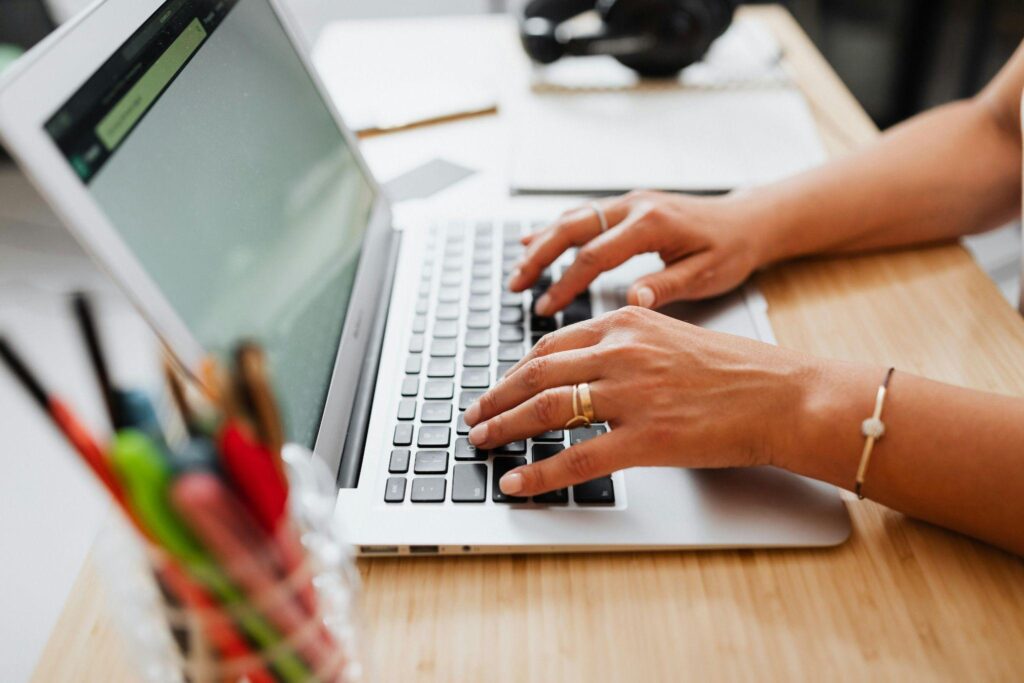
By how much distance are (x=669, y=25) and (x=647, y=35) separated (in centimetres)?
3

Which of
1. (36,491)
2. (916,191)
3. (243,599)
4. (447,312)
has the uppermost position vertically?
(243,599)

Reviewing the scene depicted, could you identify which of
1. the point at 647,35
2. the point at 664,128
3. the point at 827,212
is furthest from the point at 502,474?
the point at 647,35

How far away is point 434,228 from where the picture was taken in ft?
2.55

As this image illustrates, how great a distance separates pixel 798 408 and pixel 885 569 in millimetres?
107

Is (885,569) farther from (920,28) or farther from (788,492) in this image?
(920,28)

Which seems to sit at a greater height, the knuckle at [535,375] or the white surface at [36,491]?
the knuckle at [535,375]

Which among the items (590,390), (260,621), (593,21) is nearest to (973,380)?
(590,390)

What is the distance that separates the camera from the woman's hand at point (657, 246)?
0.65m

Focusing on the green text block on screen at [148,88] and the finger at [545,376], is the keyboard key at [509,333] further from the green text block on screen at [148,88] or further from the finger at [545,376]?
the green text block on screen at [148,88]

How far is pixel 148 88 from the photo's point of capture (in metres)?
0.45

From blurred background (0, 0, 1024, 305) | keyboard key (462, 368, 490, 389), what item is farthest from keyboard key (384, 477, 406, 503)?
blurred background (0, 0, 1024, 305)

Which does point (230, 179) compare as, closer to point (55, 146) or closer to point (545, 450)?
point (55, 146)

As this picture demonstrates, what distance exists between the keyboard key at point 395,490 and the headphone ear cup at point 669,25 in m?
0.74

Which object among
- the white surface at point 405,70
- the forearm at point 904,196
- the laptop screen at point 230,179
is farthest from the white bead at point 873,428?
the white surface at point 405,70
